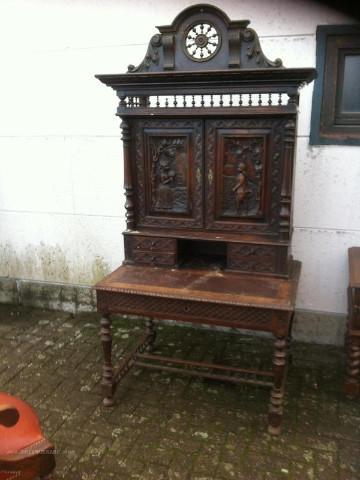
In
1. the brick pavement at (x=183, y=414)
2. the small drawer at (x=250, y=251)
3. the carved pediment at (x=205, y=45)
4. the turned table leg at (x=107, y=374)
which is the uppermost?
the carved pediment at (x=205, y=45)

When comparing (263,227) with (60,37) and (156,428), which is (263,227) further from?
(60,37)

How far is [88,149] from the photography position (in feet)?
13.9

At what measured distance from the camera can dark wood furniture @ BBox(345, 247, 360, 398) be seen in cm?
298

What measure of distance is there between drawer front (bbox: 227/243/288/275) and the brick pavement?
0.99 m

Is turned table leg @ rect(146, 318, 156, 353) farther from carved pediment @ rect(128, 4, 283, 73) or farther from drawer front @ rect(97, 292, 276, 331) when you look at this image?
carved pediment @ rect(128, 4, 283, 73)

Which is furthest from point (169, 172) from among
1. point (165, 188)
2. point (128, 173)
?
point (128, 173)

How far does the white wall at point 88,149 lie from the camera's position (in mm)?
3570

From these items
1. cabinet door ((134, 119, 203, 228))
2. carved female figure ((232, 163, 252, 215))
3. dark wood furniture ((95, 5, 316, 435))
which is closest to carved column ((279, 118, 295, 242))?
dark wood furniture ((95, 5, 316, 435))

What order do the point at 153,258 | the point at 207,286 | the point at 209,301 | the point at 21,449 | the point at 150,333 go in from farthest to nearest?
the point at 150,333 → the point at 153,258 → the point at 207,286 → the point at 209,301 → the point at 21,449

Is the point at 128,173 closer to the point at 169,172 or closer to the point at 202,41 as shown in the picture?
the point at 169,172

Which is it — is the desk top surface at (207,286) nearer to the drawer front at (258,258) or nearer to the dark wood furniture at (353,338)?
the drawer front at (258,258)

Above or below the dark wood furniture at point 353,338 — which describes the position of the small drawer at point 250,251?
above

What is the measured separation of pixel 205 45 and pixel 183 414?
8.24 ft

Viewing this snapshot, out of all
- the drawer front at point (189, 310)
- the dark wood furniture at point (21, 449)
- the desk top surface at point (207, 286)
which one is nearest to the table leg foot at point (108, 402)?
the drawer front at point (189, 310)
